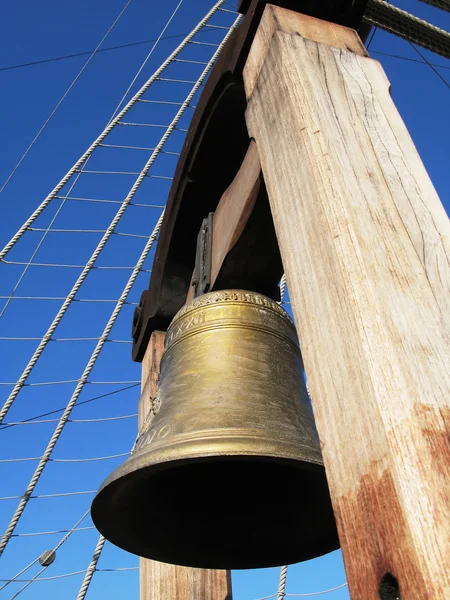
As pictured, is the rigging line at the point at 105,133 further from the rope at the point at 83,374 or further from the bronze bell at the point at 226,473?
the bronze bell at the point at 226,473

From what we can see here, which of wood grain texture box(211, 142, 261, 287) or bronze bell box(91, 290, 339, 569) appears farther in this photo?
wood grain texture box(211, 142, 261, 287)

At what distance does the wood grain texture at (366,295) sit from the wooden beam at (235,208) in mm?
247

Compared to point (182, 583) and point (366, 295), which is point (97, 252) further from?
point (366, 295)

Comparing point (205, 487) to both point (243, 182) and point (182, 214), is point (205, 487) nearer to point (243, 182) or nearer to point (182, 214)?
point (243, 182)

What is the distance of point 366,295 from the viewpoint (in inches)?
25.0

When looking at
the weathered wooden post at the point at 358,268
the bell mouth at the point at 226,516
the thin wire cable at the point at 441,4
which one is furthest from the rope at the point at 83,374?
the bell mouth at the point at 226,516

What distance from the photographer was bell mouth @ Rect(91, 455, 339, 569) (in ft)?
3.66

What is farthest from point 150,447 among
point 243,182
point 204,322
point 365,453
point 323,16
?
point 323,16

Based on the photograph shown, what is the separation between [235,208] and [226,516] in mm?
650

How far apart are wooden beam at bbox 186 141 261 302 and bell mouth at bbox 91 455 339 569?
0.44 m

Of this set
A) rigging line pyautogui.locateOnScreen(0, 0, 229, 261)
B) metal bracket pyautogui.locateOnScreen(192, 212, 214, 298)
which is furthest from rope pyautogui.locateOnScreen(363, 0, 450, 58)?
rigging line pyautogui.locateOnScreen(0, 0, 229, 261)

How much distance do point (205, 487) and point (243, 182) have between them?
648 mm

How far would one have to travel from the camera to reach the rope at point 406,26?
1413 millimetres

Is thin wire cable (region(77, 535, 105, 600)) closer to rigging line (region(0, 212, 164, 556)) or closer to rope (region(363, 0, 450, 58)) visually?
rigging line (region(0, 212, 164, 556))
